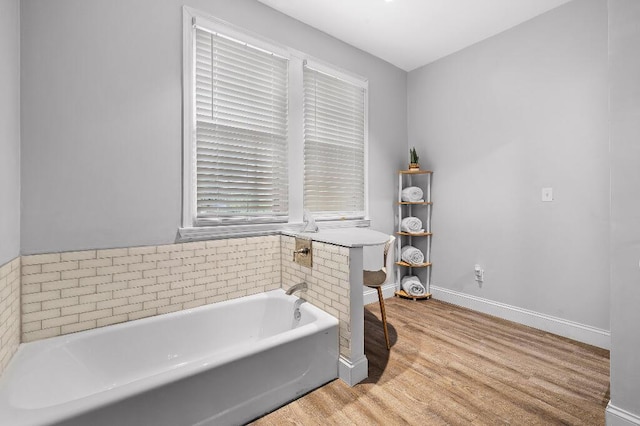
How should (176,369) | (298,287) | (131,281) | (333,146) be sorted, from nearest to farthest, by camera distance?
(176,369), (131,281), (298,287), (333,146)

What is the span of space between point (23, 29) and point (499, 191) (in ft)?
12.2

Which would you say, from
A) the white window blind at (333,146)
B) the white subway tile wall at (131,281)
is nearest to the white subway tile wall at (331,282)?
the white subway tile wall at (131,281)

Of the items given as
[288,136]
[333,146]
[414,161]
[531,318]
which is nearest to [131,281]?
[288,136]

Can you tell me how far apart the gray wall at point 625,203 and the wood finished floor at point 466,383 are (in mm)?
367

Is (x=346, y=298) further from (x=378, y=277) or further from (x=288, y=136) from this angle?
(x=288, y=136)

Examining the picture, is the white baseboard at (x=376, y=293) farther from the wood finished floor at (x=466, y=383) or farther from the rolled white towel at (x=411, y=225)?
the rolled white towel at (x=411, y=225)

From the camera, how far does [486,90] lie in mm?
3029

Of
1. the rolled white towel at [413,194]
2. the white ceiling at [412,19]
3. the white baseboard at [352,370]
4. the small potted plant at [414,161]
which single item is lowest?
the white baseboard at [352,370]

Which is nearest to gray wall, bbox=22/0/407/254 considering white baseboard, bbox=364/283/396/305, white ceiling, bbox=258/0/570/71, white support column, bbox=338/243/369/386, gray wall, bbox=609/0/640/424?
white ceiling, bbox=258/0/570/71

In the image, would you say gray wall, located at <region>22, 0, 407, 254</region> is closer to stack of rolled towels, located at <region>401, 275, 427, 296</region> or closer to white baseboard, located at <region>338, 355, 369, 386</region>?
white baseboard, located at <region>338, 355, 369, 386</region>

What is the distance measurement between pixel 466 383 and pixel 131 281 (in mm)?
2242

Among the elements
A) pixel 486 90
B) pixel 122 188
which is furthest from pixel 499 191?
pixel 122 188

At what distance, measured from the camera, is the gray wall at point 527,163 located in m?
2.38

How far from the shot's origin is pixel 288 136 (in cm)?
263
